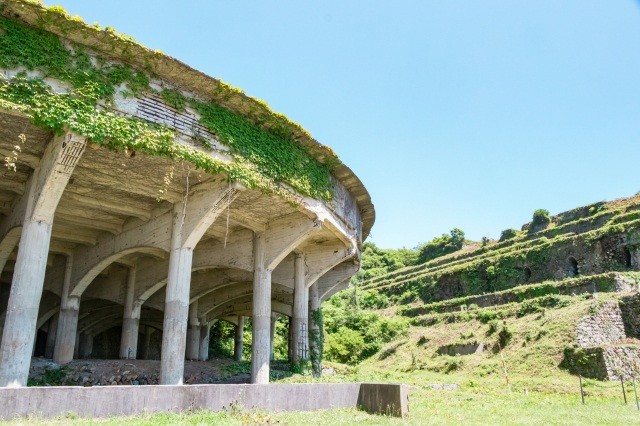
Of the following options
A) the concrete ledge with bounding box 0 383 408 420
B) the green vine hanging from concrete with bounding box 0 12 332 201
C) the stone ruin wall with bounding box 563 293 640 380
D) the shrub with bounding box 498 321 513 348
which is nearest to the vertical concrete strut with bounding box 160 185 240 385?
the green vine hanging from concrete with bounding box 0 12 332 201

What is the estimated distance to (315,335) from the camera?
18.9 meters

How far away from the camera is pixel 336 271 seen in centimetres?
2184

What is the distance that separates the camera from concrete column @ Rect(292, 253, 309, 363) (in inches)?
681

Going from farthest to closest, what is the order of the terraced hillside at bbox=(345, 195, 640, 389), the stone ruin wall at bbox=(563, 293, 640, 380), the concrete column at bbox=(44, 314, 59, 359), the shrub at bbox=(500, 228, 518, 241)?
the shrub at bbox=(500, 228, 518, 241) → the terraced hillside at bbox=(345, 195, 640, 389) → the stone ruin wall at bbox=(563, 293, 640, 380) → the concrete column at bbox=(44, 314, 59, 359)

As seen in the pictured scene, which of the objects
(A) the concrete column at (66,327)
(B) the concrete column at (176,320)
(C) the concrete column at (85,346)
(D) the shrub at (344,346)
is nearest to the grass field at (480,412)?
(B) the concrete column at (176,320)

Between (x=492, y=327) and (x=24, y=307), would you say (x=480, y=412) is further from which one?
(x=492, y=327)

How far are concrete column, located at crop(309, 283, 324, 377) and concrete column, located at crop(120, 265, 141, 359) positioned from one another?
6.23 meters

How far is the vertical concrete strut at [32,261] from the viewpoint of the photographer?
9406mm

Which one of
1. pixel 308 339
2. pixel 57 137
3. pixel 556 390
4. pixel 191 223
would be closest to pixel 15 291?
→ pixel 57 137

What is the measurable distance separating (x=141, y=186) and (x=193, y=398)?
6.12 meters

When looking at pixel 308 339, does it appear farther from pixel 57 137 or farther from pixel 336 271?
pixel 57 137

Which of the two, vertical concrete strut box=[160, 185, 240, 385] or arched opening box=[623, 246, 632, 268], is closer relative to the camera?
vertical concrete strut box=[160, 185, 240, 385]

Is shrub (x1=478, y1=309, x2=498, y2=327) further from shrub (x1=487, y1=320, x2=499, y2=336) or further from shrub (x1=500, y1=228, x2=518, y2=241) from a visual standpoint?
shrub (x1=500, y1=228, x2=518, y2=241)

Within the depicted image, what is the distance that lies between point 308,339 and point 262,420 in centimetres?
1063
